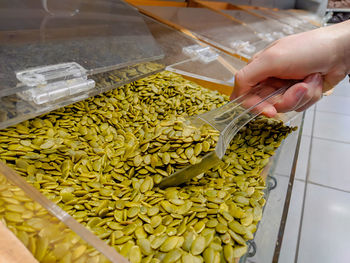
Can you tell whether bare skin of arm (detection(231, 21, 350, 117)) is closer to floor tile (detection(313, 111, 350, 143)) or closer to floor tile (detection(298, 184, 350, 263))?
floor tile (detection(298, 184, 350, 263))

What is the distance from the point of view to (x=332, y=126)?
292cm

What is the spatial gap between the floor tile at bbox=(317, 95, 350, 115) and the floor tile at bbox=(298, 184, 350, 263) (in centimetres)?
161

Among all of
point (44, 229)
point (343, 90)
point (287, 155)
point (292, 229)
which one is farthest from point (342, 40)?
point (343, 90)

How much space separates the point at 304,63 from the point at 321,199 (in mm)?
1242

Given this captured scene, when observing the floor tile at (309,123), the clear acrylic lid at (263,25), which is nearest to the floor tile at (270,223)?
the clear acrylic lid at (263,25)

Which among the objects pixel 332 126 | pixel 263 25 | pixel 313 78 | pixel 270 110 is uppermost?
pixel 263 25

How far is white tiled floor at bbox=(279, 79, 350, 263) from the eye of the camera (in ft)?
5.21

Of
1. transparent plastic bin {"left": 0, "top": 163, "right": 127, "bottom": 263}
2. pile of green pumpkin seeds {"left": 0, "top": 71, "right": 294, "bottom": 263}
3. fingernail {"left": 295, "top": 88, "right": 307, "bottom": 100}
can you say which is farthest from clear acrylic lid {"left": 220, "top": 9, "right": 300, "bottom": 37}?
transparent plastic bin {"left": 0, "top": 163, "right": 127, "bottom": 263}

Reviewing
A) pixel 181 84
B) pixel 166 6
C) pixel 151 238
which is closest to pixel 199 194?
pixel 151 238

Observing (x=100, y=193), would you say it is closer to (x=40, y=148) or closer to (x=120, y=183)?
(x=120, y=183)

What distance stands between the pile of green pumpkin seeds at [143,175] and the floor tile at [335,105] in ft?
8.09

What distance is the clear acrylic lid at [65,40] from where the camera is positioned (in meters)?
0.99

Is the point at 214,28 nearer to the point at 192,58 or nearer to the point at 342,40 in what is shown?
the point at 192,58

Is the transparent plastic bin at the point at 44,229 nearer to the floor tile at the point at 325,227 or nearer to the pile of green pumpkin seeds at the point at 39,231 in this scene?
the pile of green pumpkin seeds at the point at 39,231
